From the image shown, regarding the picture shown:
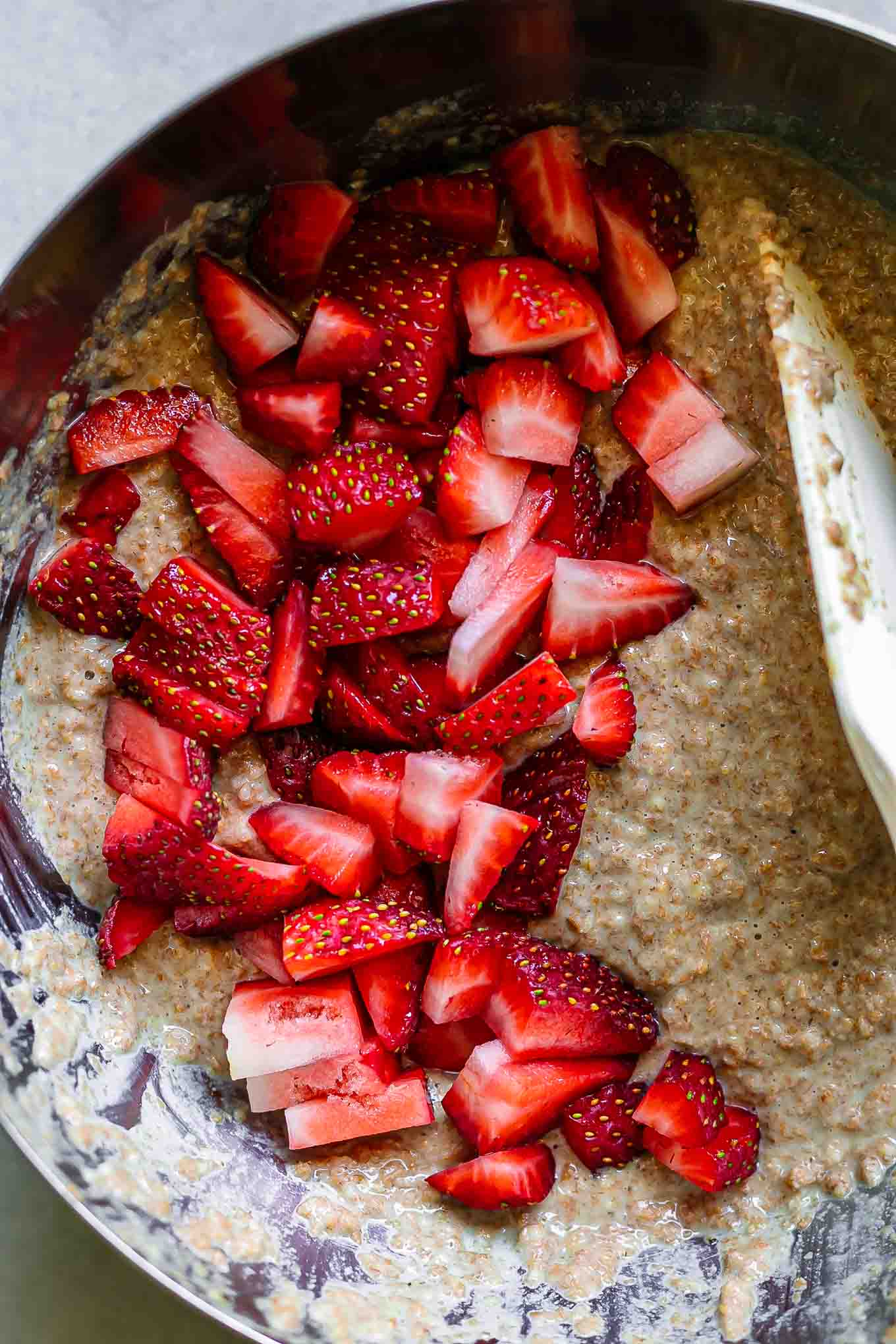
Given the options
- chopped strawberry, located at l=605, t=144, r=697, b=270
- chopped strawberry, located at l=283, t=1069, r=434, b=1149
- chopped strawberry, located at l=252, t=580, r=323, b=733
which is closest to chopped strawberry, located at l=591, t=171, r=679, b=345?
chopped strawberry, located at l=605, t=144, r=697, b=270

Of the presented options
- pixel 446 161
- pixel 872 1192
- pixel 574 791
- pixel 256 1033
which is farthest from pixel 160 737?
pixel 872 1192

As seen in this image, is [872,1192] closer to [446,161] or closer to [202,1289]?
[202,1289]

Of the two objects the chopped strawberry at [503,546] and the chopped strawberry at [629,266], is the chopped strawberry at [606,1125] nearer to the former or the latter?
the chopped strawberry at [503,546]

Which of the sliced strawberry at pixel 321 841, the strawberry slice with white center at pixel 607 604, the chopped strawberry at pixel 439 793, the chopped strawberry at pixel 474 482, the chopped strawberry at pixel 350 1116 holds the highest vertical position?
the chopped strawberry at pixel 474 482

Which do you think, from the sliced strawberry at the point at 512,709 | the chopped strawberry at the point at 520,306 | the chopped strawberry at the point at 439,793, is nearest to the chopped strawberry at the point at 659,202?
the chopped strawberry at the point at 520,306

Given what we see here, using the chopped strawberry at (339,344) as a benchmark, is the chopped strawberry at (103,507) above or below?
below

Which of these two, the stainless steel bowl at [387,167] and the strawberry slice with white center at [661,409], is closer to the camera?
the stainless steel bowl at [387,167]

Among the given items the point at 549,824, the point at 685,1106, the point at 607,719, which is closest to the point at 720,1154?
the point at 685,1106
